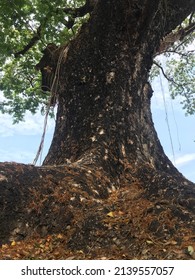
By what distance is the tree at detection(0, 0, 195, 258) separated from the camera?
3.26 meters

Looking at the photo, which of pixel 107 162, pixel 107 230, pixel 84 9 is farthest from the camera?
pixel 84 9

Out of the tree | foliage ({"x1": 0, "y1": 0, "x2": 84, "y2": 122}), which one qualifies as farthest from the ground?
foliage ({"x1": 0, "y1": 0, "x2": 84, "y2": 122})

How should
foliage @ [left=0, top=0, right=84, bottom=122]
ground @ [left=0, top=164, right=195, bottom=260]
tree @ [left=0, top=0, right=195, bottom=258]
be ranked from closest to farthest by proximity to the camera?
ground @ [left=0, top=164, right=195, bottom=260]
tree @ [left=0, top=0, right=195, bottom=258]
foliage @ [left=0, top=0, right=84, bottom=122]

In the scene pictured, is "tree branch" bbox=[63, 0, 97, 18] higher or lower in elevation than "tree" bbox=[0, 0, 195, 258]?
higher

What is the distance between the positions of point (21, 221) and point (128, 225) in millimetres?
1027

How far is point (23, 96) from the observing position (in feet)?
34.6

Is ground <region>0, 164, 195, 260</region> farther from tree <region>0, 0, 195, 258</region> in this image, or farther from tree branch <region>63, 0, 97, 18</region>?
tree branch <region>63, 0, 97, 18</region>

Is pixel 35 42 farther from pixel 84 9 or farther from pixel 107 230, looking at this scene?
pixel 107 230

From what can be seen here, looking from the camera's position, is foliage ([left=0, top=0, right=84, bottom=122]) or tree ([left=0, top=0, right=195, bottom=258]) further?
foliage ([left=0, top=0, right=84, bottom=122])

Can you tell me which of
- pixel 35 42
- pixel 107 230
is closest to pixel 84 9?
pixel 35 42

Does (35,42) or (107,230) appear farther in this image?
(35,42)

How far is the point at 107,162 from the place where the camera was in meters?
4.59

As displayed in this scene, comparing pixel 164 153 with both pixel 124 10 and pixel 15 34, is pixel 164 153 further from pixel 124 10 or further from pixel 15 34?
pixel 15 34

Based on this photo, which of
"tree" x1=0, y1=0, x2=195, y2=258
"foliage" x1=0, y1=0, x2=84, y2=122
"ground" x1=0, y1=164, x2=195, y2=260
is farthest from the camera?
"foliage" x1=0, y1=0, x2=84, y2=122
